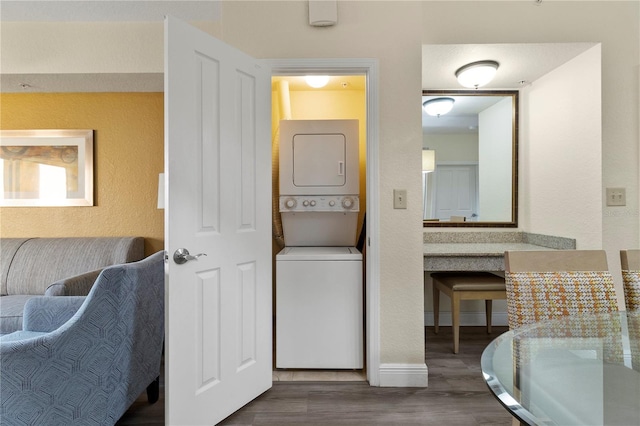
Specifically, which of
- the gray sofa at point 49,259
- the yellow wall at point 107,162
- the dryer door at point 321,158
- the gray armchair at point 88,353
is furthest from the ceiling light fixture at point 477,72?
the gray sofa at point 49,259

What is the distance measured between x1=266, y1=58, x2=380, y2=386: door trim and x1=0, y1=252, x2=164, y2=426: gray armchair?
4.11 feet

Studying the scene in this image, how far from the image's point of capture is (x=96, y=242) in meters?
2.75

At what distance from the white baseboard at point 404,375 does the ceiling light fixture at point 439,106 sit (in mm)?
2120

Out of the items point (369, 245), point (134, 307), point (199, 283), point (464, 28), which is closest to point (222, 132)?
point (199, 283)

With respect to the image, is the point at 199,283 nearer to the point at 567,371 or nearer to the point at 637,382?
the point at 567,371

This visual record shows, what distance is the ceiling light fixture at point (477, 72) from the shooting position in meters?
2.39

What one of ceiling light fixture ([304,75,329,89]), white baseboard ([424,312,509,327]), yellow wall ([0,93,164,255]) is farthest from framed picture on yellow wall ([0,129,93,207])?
white baseboard ([424,312,509,327])

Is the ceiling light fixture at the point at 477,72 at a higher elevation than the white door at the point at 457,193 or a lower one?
higher

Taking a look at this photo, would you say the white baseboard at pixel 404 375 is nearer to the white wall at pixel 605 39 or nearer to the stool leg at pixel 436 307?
the stool leg at pixel 436 307

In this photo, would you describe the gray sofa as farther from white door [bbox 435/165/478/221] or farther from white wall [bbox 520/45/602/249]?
white wall [bbox 520/45/602/249]

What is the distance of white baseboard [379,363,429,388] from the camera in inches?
80.6

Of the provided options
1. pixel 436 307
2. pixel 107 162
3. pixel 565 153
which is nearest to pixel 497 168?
pixel 565 153

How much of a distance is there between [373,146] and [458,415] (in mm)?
1601

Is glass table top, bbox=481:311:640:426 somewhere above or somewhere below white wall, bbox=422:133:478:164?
below
